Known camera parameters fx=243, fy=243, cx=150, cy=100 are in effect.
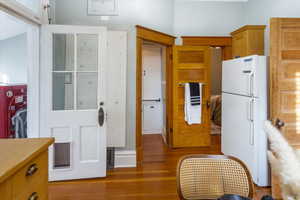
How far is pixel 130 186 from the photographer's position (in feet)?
9.97

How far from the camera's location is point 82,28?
124 inches

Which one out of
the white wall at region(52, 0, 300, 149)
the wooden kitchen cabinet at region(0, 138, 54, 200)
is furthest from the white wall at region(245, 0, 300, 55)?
the wooden kitchen cabinet at region(0, 138, 54, 200)

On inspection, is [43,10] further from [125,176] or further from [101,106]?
[125,176]

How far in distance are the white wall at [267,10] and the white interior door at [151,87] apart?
2.16 meters

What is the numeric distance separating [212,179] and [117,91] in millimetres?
2384

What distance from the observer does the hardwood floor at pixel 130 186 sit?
109 inches

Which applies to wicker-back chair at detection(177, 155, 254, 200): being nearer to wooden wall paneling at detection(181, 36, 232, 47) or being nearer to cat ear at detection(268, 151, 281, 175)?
cat ear at detection(268, 151, 281, 175)

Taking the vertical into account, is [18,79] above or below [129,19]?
below

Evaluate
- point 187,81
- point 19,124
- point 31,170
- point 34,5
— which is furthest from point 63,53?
point 187,81

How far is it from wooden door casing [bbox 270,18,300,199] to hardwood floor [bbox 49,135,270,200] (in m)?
0.88

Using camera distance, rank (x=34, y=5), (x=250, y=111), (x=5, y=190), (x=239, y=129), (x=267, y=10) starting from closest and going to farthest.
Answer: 1. (x=5, y=190)
2. (x=34, y=5)
3. (x=250, y=111)
4. (x=239, y=129)
5. (x=267, y=10)

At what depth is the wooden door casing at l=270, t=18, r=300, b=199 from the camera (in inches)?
103

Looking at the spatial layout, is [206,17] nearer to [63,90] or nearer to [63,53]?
[63,53]

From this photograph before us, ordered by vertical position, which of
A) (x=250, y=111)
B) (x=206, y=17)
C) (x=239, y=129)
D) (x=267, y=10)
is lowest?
(x=239, y=129)
